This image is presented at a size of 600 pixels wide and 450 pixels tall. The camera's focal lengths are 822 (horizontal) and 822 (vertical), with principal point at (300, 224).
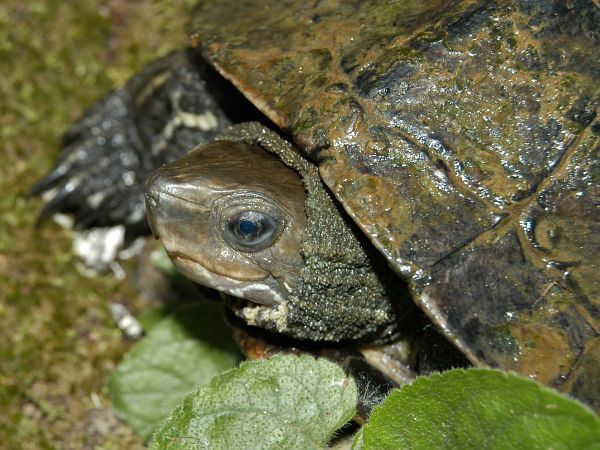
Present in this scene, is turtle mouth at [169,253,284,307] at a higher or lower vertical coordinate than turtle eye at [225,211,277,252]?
lower

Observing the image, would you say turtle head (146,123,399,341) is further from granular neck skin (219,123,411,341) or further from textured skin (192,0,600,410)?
textured skin (192,0,600,410)

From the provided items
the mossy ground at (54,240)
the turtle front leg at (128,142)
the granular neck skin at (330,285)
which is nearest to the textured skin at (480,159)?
the granular neck skin at (330,285)

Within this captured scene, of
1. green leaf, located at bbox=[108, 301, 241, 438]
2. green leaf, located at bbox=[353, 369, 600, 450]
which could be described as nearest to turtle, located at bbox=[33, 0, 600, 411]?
green leaf, located at bbox=[353, 369, 600, 450]

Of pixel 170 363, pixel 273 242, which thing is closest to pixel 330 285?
pixel 273 242

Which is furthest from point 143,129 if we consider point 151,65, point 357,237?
point 357,237

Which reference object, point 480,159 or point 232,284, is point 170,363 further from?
point 480,159

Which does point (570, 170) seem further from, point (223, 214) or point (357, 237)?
point (223, 214)

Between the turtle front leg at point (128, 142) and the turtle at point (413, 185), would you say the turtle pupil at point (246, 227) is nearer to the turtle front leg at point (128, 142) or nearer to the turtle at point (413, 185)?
the turtle at point (413, 185)
